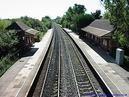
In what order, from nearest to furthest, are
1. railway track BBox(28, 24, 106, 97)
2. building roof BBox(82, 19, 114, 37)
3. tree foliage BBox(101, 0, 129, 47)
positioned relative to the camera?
railway track BBox(28, 24, 106, 97) → tree foliage BBox(101, 0, 129, 47) → building roof BBox(82, 19, 114, 37)

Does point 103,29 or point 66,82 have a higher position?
point 103,29

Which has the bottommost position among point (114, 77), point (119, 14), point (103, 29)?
point (114, 77)

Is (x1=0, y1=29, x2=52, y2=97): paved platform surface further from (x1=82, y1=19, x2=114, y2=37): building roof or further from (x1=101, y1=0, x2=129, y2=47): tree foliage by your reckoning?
(x1=82, y1=19, x2=114, y2=37): building roof

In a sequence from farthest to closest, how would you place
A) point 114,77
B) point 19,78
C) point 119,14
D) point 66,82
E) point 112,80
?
point 119,14 < point 114,77 < point 19,78 < point 112,80 < point 66,82

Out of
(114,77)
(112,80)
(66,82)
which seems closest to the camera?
(66,82)

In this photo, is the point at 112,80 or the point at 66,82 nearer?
the point at 66,82

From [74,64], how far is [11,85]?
33.9ft

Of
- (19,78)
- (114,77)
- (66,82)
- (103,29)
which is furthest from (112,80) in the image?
(103,29)

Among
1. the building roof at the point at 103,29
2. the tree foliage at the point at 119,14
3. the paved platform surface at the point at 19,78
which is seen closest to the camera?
the paved platform surface at the point at 19,78

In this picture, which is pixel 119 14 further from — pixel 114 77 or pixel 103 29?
pixel 103 29

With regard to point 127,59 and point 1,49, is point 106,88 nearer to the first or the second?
point 127,59

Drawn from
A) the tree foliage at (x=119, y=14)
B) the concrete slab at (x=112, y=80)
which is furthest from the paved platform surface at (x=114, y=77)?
the tree foliage at (x=119, y=14)

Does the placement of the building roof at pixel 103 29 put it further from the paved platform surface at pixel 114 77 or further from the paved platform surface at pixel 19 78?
the paved platform surface at pixel 19 78

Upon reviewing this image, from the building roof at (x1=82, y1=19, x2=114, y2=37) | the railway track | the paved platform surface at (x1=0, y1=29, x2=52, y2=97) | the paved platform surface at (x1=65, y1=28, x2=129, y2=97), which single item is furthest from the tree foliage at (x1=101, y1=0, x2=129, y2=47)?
the building roof at (x1=82, y1=19, x2=114, y2=37)
